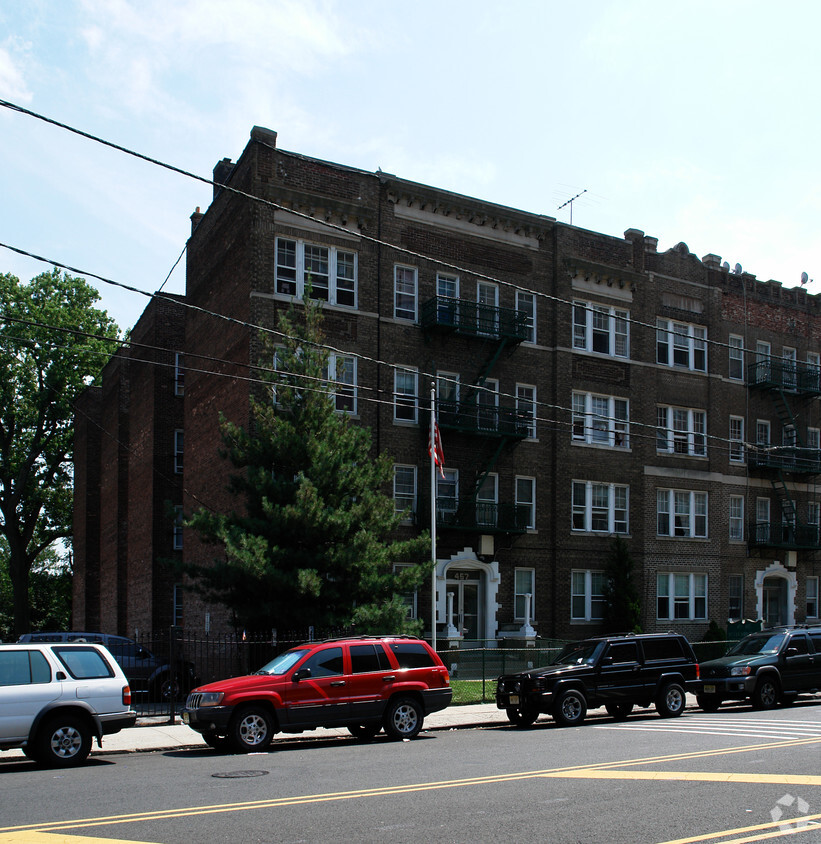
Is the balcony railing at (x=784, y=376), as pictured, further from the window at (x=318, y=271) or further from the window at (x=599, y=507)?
the window at (x=318, y=271)

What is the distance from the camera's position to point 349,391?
29031 mm

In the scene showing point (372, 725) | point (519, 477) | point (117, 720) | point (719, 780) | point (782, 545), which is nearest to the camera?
point (719, 780)

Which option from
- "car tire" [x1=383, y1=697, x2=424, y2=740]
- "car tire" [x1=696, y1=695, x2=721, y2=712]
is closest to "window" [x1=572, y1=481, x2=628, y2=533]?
"car tire" [x1=696, y1=695, x2=721, y2=712]

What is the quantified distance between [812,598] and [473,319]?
1967 centimetres

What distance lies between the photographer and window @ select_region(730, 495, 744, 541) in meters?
37.2

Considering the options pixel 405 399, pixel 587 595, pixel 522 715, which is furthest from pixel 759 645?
pixel 405 399

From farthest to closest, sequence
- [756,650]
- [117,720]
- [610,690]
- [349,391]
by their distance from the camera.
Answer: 1. [349,391]
2. [756,650]
3. [610,690]
4. [117,720]

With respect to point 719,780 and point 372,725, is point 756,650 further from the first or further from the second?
point 719,780

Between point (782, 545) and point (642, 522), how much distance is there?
6.63 metres

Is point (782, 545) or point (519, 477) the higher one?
point (519, 477)

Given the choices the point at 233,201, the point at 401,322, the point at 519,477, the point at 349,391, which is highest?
the point at 233,201

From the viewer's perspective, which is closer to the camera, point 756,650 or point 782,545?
point 756,650

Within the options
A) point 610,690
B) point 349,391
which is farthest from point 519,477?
point 610,690

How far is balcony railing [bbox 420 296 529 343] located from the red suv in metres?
14.2
